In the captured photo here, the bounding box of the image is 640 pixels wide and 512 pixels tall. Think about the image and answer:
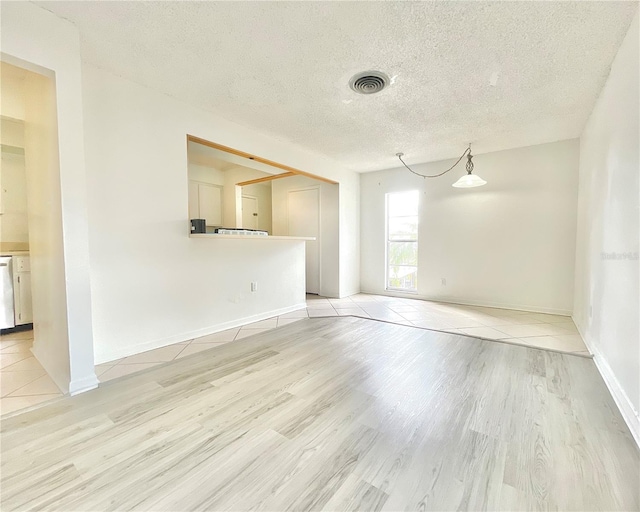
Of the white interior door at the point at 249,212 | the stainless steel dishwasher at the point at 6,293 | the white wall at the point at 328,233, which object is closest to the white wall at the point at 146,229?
the stainless steel dishwasher at the point at 6,293

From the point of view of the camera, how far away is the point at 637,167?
63.6 inches

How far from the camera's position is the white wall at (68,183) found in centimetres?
173

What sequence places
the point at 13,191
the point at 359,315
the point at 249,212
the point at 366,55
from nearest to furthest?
the point at 366,55 < the point at 13,191 < the point at 359,315 < the point at 249,212

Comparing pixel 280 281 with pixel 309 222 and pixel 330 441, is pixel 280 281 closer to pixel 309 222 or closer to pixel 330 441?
Result: pixel 309 222

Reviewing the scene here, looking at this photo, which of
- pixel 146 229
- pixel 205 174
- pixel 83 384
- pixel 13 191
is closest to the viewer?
pixel 83 384

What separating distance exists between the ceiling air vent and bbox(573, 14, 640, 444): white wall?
154cm

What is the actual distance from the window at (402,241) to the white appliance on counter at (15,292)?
17.6ft

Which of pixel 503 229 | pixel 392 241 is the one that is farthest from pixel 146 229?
pixel 503 229

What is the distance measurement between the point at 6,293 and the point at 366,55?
179 inches

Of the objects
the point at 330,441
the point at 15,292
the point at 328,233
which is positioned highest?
the point at 328,233

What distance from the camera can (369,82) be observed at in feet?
7.84

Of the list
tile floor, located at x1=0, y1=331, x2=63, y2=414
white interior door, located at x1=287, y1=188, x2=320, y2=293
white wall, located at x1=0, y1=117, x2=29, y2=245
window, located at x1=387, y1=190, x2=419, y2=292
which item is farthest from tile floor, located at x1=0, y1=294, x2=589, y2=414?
white wall, located at x1=0, y1=117, x2=29, y2=245

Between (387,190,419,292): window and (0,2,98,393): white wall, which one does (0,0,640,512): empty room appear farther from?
(387,190,419,292): window

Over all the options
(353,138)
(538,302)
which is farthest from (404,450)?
(538,302)
